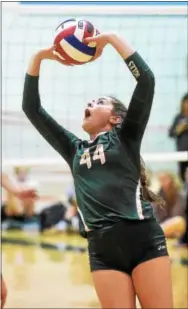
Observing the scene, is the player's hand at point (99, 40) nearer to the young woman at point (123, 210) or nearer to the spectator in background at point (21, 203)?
the young woman at point (123, 210)

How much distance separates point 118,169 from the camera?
3.11 metres

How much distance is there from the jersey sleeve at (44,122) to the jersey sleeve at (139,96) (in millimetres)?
365

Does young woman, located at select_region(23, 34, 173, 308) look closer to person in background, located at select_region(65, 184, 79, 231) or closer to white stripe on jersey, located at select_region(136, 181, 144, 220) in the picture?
white stripe on jersey, located at select_region(136, 181, 144, 220)

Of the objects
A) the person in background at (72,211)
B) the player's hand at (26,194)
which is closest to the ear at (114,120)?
the player's hand at (26,194)

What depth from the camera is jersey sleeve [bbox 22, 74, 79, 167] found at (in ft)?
11.0

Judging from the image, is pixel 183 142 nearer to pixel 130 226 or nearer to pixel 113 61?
pixel 113 61

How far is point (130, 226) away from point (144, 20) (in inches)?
174

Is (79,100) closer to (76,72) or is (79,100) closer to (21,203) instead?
(76,72)

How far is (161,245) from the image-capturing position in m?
3.06

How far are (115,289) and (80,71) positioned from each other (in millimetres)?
4413

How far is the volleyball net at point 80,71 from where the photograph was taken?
5708 millimetres

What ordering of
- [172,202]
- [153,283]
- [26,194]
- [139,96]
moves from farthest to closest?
[172,202], [26,194], [139,96], [153,283]

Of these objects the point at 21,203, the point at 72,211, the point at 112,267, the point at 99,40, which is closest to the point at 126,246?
the point at 112,267

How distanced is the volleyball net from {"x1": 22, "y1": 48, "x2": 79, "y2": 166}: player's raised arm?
2070 mm
